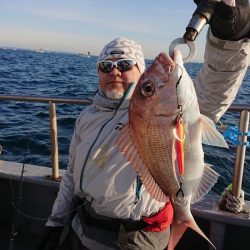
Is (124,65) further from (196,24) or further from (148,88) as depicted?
(196,24)

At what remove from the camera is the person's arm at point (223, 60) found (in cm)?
203

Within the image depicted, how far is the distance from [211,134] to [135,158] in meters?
0.46

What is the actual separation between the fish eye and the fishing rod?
7.8 inches

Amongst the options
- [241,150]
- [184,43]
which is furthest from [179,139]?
[241,150]

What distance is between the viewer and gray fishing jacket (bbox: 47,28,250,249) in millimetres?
2295

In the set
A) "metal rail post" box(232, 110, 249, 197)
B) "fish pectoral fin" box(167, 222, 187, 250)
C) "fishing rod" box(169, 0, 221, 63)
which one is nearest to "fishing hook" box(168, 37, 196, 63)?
"fishing rod" box(169, 0, 221, 63)

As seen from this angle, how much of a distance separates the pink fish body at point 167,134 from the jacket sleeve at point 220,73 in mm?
395

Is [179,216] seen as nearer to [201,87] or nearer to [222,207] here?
[201,87]

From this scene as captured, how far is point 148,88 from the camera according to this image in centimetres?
199

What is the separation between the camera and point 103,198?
2492 millimetres

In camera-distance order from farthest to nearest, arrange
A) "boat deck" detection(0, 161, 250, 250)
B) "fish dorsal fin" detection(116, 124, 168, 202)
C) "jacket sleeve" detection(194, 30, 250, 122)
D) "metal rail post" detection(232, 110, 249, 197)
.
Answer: "boat deck" detection(0, 161, 250, 250), "metal rail post" detection(232, 110, 249, 197), "jacket sleeve" detection(194, 30, 250, 122), "fish dorsal fin" detection(116, 124, 168, 202)

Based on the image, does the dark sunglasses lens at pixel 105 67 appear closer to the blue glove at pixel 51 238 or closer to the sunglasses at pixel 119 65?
the sunglasses at pixel 119 65

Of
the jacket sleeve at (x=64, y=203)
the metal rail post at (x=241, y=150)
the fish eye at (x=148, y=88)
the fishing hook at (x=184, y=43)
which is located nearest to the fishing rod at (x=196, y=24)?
the fishing hook at (x=184, y=43)

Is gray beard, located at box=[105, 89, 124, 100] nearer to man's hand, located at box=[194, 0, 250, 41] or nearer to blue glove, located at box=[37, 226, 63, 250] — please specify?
man's hand, located at box=[194, 0, 250, 41]
